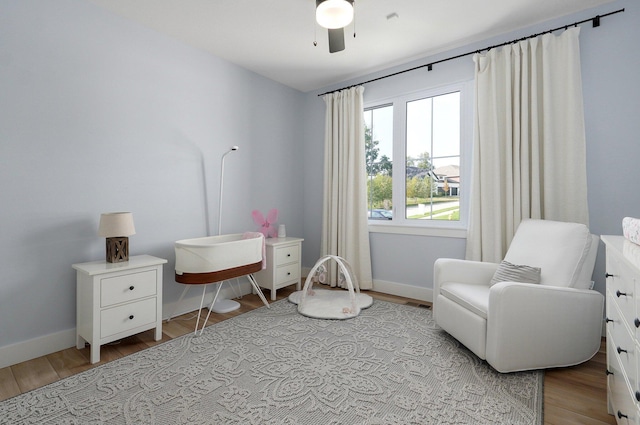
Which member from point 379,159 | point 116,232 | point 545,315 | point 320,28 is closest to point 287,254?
point 379,159

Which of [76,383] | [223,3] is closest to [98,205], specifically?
[76,383]

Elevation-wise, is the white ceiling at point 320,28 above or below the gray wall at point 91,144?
above

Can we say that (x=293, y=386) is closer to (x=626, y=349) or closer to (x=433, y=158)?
→ (x=626, y=349)

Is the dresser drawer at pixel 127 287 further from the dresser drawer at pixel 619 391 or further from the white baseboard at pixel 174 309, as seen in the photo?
the dresser drawer at pixel 619 391

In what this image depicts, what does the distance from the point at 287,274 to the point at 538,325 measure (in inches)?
91.6

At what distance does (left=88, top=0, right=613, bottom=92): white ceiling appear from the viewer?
2.36 meters

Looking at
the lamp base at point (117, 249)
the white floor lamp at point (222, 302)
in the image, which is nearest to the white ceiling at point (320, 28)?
the white floor lamp at point (222, 302)

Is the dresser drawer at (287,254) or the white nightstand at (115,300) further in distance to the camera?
the dresser drawer at (287,254)

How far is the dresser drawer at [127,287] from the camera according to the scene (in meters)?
2.06

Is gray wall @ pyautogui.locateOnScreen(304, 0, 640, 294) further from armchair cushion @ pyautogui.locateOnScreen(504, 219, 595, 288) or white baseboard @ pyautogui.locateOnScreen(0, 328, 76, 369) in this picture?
white baseboard @ pyautogui.locateOnScreen(0, 328, 76, 369)

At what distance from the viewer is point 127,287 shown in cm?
216

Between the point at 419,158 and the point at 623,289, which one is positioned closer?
the point at 623,289

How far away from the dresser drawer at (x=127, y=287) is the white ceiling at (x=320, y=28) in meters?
2.03

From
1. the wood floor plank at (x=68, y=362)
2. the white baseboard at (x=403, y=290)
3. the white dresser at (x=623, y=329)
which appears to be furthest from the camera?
the white baseboard at (x=403, y=290)
